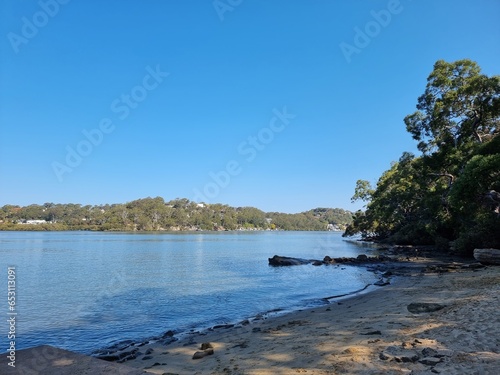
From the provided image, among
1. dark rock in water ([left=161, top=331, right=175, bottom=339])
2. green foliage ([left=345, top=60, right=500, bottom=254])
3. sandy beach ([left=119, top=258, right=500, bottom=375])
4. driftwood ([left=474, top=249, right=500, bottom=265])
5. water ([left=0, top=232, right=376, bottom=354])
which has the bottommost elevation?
water ([left=0, top=232, right=376, bottom=354])

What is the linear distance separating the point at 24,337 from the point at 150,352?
6320mm

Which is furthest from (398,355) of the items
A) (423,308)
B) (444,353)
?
(423,308)

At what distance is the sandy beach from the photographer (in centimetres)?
562

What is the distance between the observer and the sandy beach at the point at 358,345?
5.62 meters

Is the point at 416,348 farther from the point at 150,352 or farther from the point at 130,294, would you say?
the point at 130,294

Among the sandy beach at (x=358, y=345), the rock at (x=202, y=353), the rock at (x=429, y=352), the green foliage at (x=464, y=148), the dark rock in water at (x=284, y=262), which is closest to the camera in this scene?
the sandy beach at (x=358, y=345)

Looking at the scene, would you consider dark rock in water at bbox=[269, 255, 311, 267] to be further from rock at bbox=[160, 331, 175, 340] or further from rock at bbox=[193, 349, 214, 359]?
rock at bbox=[193, 349, 214, 359]

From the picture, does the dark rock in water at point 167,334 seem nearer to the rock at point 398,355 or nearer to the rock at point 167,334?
the rock at point 167,334

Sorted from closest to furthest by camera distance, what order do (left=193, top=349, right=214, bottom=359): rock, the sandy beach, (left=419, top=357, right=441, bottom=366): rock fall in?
(left=419, top=357, right=441, bottom=366): rock → the sandy beach → (left=193, top=349, right=214, bottom=359): rock

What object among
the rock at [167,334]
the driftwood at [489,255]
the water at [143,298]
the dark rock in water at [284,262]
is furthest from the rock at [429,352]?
the dark rock in water at [284,262]

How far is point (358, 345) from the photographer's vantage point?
7.09 metres

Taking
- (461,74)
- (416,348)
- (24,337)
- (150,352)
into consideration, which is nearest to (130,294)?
(24,337)

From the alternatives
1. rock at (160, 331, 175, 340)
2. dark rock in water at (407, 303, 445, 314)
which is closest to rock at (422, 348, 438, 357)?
dark rock in water at (407, 303, 445, 314)

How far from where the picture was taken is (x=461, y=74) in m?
29.4
